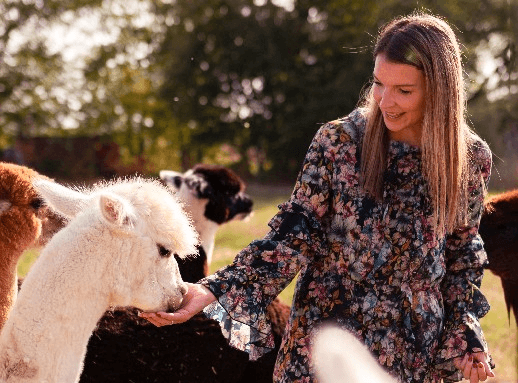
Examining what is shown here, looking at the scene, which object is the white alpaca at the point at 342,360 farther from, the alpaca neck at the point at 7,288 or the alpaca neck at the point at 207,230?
the alpaca neck at the point at 207,230

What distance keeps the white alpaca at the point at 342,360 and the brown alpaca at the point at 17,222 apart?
5.17 ft

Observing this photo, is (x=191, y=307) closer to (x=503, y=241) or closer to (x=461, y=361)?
(x=461, y=361)

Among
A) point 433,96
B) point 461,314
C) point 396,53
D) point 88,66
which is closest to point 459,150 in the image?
point 433,96

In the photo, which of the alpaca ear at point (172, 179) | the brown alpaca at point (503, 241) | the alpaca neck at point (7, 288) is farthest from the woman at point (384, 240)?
the alpaca ear at point (172, 179)

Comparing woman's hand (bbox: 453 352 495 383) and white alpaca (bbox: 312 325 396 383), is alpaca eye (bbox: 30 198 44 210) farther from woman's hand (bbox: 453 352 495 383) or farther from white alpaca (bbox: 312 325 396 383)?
woman's hand (bbox: 453 352 495 383)

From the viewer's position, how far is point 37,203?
12.5ft

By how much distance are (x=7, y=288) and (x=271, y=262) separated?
148cm

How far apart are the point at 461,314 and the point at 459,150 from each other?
658 mm

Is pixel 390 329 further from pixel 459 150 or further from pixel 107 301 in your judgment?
pixel 107 301

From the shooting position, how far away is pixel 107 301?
2.97 metres

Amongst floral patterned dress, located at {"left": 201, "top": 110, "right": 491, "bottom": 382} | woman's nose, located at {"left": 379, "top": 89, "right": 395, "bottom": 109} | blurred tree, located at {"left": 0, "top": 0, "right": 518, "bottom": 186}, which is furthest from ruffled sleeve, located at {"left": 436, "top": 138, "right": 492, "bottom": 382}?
blurred tree, located at {"left": 0, "top": 0, "right": 518, "bottom": 186}

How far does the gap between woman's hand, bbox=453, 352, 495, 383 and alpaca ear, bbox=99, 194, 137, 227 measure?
4.57ft

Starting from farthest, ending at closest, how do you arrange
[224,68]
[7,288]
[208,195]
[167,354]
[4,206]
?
[224,68], [208,195], [167,354], [4,206], [7,288]

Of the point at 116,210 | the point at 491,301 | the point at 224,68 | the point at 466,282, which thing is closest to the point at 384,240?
the point at 466,282
